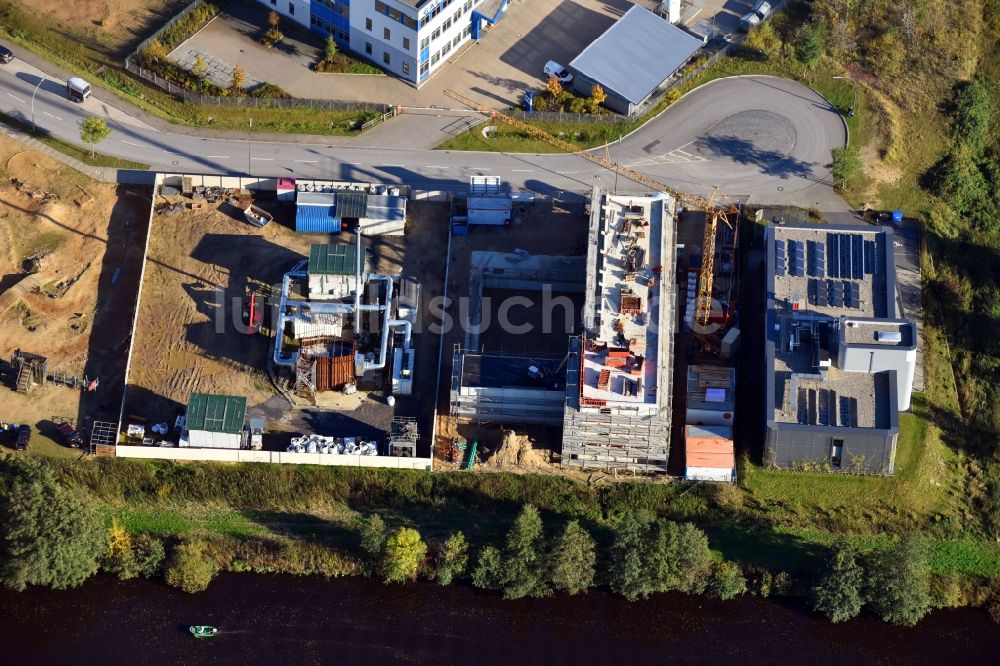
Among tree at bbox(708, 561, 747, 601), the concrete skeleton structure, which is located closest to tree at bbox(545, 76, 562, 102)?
the concrete skeleton structure

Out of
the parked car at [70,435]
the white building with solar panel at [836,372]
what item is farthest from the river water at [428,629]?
the white building with solar panel at [836,372]

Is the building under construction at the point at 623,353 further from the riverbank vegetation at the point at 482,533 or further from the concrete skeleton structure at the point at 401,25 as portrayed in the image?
the concrete skeleton structure at the point at 401,25

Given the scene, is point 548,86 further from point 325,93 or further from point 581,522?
point 581,522

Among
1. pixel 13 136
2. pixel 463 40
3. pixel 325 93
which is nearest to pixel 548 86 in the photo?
pixel 463 40

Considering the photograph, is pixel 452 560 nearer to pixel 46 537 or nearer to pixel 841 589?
pixel 841 589

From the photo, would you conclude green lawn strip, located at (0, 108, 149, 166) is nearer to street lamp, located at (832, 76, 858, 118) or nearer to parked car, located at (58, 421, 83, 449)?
parked car, located at (58, 421, 83, 449)

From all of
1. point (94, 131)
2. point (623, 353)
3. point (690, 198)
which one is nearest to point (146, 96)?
→ point (94, 131)
